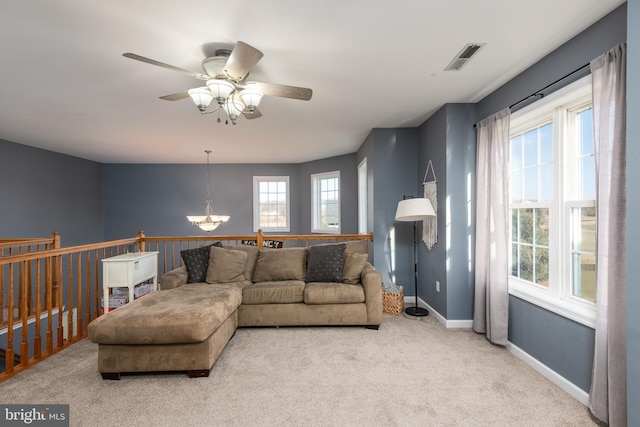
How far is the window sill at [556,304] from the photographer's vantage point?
6.98 feet

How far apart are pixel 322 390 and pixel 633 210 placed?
2.11 meters

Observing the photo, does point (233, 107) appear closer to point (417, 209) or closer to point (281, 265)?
point (281, 265)

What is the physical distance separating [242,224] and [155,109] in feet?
12.9

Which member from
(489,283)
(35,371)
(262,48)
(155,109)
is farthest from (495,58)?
(35,371)

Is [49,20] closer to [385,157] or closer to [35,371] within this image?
[35,371]

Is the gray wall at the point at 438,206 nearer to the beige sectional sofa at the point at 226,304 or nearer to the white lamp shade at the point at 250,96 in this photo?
the beige sectional sofa at the point at 226,304

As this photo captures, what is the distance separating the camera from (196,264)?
12.4 feet

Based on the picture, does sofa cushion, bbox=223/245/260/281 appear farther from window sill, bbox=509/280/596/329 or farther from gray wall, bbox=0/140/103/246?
gray wall, bbox=0/140/103/246

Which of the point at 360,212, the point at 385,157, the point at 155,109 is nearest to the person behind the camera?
the point at 155,109

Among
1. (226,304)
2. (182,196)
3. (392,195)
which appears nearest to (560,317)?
(392,195)

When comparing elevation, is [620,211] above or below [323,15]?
below

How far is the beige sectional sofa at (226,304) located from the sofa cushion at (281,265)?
12mm

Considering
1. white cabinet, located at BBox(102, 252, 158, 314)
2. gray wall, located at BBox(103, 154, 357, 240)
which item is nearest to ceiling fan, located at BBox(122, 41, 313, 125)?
white cabinet, located at BBox(102, 252, 158, 314)

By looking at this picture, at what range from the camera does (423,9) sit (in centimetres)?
187
